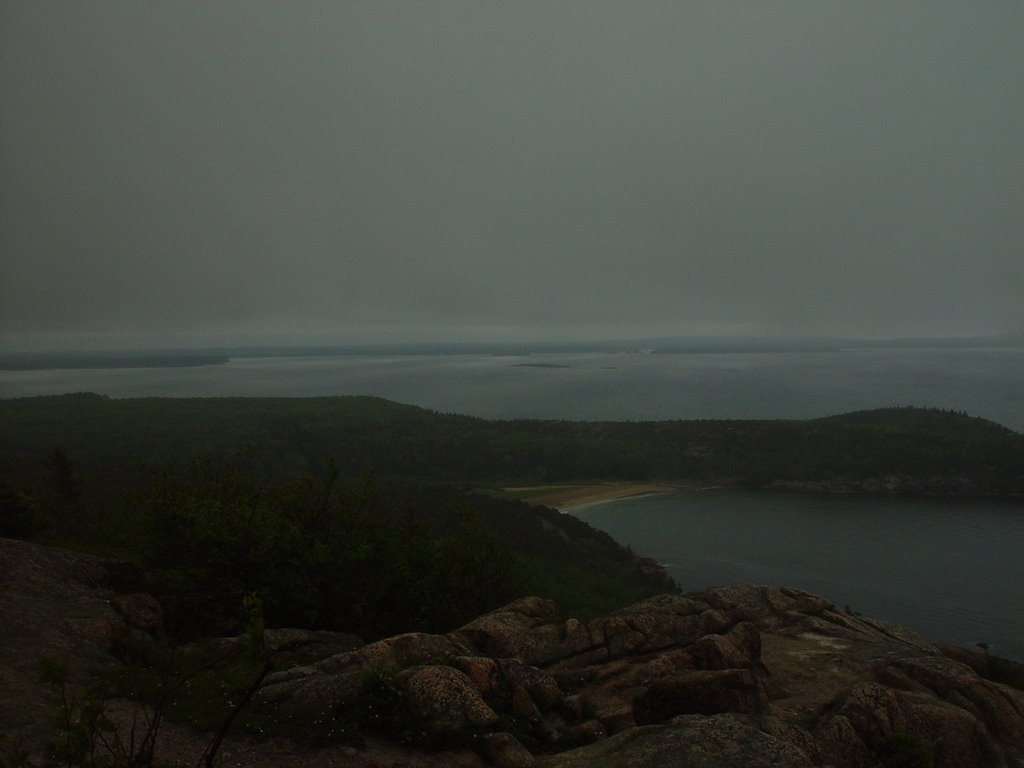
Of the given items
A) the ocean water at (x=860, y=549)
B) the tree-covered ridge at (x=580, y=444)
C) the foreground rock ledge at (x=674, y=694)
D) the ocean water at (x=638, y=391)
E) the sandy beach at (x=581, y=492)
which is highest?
the ocean water at (x=638, y=391)

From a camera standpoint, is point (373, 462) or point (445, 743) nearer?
point (445, 743)

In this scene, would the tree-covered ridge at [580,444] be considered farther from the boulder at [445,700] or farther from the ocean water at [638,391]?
the boulder at [445,700]

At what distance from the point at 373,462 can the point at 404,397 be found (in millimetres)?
72669

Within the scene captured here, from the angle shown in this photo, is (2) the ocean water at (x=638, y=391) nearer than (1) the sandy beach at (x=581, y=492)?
No

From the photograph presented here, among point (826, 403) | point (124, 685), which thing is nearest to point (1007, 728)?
point (124, 685)

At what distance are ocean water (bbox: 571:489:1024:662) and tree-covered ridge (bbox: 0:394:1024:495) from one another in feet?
19.7

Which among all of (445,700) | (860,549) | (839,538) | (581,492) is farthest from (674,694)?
(581,492)

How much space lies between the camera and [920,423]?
310 ft

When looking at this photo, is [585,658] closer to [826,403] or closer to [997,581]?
[997,581]

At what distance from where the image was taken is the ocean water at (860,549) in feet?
136

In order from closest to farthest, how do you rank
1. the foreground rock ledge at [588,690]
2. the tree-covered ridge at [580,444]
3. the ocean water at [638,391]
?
the foreground rock ledge at [588,690] → the tree-covered ridge at [580,444] → the ocean water at [638,391]

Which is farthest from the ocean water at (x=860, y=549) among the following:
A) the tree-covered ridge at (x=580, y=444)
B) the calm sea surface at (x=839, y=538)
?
the tree-covered ridge at (x=580, y=444)

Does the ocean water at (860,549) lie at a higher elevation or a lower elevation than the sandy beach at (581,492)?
lower

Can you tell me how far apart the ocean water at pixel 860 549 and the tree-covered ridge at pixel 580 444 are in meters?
6.02
